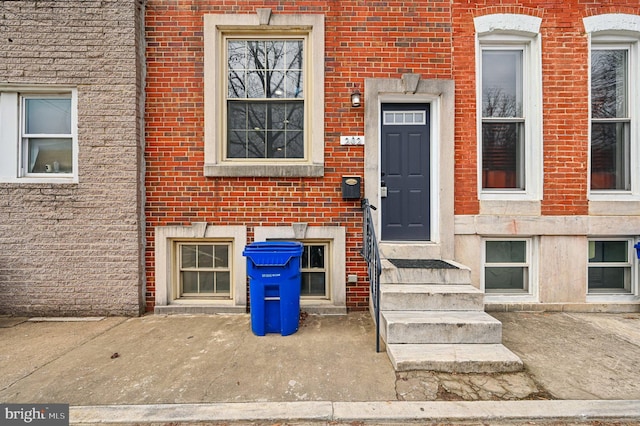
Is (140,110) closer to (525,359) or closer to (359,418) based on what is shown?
(359,418)

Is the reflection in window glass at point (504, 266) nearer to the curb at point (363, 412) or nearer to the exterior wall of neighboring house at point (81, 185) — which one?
the curb at point (363, 412)

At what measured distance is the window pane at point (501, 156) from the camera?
4602mm

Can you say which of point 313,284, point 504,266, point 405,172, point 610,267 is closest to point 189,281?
point 313,284

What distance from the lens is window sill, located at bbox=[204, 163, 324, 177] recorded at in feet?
14.2

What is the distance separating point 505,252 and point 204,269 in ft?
14.9

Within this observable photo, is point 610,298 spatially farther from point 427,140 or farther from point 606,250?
point 427,140

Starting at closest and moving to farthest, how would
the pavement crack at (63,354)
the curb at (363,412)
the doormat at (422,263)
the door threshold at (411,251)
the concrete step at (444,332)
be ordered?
the curb at (363,412) → the pavement crack at (63,354) → the concrete step at (444,332) → the doormat at (422,263) → the door threshold at (411,251)

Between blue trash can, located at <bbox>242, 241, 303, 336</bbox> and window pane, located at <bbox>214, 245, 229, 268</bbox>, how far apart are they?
1.06 m

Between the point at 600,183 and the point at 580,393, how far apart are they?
357 centimetres

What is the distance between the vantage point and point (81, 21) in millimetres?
4176

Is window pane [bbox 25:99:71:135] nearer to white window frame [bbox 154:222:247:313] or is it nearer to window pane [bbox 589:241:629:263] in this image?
white window frame [bbox 154:222:247:313]

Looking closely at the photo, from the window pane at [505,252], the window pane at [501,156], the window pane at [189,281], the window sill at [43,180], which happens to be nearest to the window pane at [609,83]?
the window pane at [501,156]

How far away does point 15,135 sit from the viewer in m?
4.30

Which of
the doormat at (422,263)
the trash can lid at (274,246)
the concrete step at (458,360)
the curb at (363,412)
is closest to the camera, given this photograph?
the curb at (363,412)
